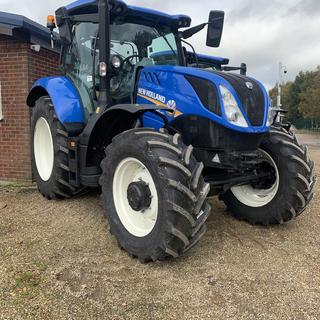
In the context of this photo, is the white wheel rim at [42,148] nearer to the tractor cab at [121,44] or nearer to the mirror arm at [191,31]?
the tractor cab at [121,44]

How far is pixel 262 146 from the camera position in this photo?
476 centimetres

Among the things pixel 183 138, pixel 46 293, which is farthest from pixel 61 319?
pixel 183 138

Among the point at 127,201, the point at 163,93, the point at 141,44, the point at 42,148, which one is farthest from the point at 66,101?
the point at 127,201

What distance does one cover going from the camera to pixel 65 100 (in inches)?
205

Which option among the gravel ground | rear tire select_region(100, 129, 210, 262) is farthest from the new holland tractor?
the gravel ground

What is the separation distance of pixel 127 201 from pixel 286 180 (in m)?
1.79

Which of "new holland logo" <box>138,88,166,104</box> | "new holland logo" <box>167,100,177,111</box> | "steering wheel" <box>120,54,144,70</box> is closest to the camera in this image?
"new holland logo" <box>167,100,177,111</box>

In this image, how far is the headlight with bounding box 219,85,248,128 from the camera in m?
3.93

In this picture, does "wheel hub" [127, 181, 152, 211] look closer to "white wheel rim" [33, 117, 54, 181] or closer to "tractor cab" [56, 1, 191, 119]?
"tractor cab" [56, 1, 191, 119]

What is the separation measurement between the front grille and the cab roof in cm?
131

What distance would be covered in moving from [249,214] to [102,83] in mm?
2317

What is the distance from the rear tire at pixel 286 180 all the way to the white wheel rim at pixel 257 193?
0.09ft

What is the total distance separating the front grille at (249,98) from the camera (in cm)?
405

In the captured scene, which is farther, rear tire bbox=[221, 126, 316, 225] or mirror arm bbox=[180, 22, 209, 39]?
mirror arm bbox=[180, 22, 209, 39]
